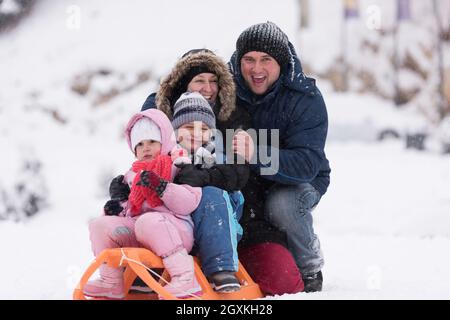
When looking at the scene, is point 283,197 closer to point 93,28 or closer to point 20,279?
point 20,279

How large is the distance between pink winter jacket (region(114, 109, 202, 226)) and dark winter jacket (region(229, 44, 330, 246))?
0.44 m

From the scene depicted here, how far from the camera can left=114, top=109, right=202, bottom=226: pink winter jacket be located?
2258 mm

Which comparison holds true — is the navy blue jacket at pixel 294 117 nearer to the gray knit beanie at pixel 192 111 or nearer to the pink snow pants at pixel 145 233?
the gray knit beanie at pixel 192 111

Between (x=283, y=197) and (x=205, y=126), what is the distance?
467mm

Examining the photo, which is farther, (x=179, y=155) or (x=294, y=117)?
(x=294, y=117)

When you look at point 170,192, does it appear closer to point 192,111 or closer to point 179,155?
point 179,155

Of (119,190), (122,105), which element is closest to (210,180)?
(119,190)

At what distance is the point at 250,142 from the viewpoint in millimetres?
2549

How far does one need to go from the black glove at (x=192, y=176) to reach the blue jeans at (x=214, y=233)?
3cm

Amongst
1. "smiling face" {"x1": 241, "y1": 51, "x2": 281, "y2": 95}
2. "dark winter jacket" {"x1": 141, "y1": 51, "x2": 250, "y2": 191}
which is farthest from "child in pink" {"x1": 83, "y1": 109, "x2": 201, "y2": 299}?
"smiling face" {"x1": 241, "y1": 51, "x2": 281, "y2": 95}

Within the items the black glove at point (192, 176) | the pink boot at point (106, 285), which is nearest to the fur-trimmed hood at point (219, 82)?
the black glove at point (192, 176)

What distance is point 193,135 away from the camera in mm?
2500

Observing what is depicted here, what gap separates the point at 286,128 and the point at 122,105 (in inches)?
423

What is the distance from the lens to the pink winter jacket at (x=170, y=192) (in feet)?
7.41
